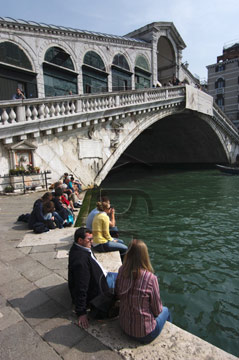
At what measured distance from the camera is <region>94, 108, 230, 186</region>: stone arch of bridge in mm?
12704

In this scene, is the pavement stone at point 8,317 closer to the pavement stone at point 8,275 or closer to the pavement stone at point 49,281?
the pavement stone at point 49,281

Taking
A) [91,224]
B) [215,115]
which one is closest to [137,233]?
[91,224]

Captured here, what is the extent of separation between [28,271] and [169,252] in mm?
3001

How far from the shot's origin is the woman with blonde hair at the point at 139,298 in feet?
6.57

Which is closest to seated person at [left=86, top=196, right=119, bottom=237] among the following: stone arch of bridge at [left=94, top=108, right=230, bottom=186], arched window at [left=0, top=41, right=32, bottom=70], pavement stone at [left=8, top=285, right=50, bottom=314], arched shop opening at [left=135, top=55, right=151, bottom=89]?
pavement stone at [left=8, top=285, right=50, bottom=314]

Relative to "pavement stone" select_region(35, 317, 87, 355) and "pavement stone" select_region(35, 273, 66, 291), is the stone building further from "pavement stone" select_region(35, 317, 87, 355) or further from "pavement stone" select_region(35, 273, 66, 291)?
"pavement stone" select_region(35, 317, 87, 355)

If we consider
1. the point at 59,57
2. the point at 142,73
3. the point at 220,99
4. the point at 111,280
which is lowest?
the point at 111,280

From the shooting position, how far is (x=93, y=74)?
52.0ft

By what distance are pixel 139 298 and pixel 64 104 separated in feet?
33.2

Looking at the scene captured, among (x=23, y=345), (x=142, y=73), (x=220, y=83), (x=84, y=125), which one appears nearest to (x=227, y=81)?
(x=220, y=83)

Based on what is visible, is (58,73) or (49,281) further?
(58,73)

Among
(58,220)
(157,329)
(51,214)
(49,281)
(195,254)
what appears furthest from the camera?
(58,220)

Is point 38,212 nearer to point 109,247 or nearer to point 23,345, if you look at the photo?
point 109,247

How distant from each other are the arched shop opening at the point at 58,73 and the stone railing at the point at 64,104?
3.10 metres
